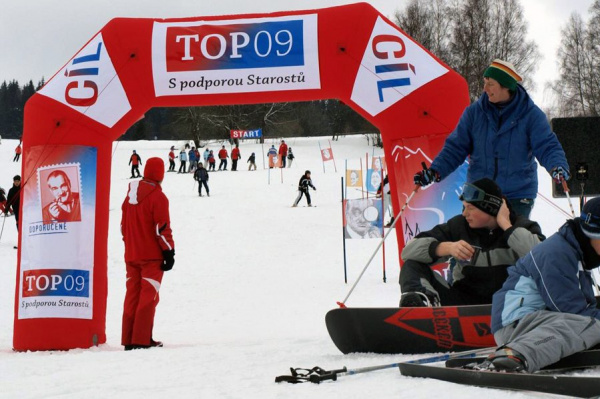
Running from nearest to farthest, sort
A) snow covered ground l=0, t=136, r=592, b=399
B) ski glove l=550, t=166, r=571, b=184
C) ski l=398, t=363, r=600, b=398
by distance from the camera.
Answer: ski l=398, t=363, r=600, b=398 < snow covered ground l=0, t=136, r=592, b=399 < ski glove l=550, t=166, r=571, b=184

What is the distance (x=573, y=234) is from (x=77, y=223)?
15.7ft

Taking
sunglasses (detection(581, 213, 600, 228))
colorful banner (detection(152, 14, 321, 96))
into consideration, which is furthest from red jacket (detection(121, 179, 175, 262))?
sunglasses (detection(581, 213, 600, 228))

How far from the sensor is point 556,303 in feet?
10.3

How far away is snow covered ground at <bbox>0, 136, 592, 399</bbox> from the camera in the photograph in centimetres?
335

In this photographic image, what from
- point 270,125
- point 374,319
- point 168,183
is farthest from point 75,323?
point 270,125

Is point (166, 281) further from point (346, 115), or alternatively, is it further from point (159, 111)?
point (159, 111)

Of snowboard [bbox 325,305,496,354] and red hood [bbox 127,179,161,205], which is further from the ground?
red hood [bbox 127,179,161,205]

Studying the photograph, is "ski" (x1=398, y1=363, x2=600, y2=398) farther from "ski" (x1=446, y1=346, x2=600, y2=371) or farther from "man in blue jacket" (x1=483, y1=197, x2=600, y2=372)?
"ski" (x1=446, y1=346, x2=600, y2=371)

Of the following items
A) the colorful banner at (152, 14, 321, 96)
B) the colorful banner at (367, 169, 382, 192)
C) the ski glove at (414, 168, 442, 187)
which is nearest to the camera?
the ski glove at (414, 168, 442, 187)

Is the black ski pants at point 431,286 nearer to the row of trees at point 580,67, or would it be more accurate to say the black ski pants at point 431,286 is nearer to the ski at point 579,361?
the ski at point 579,361

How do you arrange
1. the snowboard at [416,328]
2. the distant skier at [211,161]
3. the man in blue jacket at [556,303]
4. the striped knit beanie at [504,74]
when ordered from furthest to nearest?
1. the distant skier at [211,161]
2. the striped knit beanie at [504,74]
3. the snowboard at [416,328]
4. the man in blue jacket at [556,303]

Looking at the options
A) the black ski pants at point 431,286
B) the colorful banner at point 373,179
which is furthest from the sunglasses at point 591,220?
the colorful banner at point 373,179

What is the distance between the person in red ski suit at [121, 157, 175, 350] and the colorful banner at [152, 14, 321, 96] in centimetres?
105

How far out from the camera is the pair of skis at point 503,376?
261 cm
